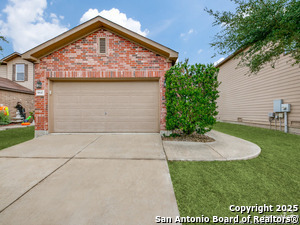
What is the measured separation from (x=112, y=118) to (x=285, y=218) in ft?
19.5

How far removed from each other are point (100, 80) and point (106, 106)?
3.95 feet

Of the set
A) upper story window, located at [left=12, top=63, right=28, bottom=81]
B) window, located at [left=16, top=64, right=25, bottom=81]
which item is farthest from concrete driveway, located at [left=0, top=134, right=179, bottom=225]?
window, located at [left=16, top=64, right=25, bottom=81]

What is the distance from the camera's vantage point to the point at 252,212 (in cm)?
181

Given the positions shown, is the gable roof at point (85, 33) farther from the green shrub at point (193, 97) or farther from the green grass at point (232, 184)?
the green grass at point (232, 184)

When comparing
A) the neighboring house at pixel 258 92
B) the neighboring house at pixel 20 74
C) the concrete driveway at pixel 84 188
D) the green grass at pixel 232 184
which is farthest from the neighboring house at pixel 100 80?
the neighboring house at pixel 20 74

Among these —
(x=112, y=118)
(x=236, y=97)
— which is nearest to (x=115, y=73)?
(x=112, y=118)

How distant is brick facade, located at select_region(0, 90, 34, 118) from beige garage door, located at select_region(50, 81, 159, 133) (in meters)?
7.62

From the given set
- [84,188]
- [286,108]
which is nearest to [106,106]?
[84,188]

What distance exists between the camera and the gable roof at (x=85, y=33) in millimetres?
5789

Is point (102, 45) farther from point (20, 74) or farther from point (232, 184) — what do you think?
point (20, 74)

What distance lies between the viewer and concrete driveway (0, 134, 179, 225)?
68.7 inches

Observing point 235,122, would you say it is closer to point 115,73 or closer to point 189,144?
point 189,144

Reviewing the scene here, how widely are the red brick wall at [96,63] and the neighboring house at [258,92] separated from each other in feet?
14.4

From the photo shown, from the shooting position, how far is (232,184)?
2.42 metres
